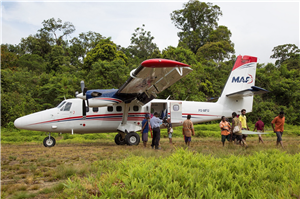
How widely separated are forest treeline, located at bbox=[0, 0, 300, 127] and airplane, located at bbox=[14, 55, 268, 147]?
365 inches

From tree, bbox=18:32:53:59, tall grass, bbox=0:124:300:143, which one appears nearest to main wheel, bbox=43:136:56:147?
tall grass, bbox=0:124:300:143

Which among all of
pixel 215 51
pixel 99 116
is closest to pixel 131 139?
pixel 99 116

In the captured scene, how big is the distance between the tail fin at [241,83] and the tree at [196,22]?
28.8 metres

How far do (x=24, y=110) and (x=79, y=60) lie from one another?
22.6 metres

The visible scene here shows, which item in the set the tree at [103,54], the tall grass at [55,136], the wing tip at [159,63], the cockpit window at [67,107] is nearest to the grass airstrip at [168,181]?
the wing tip at [159,63]

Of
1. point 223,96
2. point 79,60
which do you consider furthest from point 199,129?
point 79,60

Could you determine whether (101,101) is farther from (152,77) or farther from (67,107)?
(152,77)

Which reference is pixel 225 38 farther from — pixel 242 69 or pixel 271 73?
pixel 242 69

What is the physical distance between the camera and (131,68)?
3016cm

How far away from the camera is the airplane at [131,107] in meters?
11.6

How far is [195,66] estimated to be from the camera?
3036 centimetres

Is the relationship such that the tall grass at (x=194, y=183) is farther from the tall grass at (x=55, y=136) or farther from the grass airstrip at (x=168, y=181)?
the tall grass at (x=55, y=136)

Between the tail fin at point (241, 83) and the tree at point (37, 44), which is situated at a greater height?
the tree at point (37, 44)

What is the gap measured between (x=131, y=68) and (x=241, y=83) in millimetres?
17587
